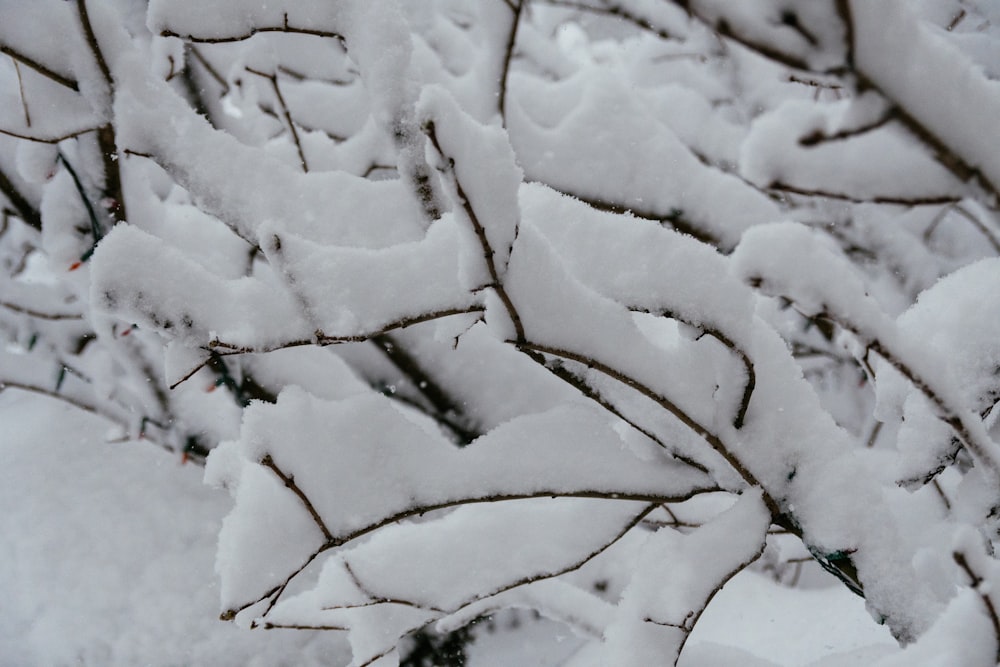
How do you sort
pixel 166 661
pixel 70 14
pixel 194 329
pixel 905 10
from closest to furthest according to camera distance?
pixel 905 10
pixel 194 329
pixel 70 14
pixel 166 661

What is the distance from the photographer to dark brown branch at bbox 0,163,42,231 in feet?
5.30

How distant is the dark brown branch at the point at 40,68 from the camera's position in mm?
817

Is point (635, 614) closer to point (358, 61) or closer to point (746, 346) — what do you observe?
point (746, 346)

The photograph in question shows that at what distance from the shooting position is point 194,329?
637 mm

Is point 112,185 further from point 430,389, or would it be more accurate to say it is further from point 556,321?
point 556,321

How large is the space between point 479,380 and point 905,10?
123 centimetres

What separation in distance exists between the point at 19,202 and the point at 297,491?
56.4 inches

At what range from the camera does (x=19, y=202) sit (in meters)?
1.62

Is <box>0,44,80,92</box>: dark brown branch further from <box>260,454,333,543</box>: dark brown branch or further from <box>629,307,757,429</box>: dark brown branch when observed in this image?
<box>629,307,757,429</box>: dark brown branch

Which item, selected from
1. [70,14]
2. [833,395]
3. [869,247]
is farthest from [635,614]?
[833,395]

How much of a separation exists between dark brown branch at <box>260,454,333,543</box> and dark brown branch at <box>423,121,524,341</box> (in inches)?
11.4

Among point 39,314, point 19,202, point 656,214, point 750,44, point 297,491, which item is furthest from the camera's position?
point 39,314

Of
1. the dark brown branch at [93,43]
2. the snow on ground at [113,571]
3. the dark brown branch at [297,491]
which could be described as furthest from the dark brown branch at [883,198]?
the snow on ground at [113,571]

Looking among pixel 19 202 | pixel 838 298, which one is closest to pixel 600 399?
pixel 838 298
